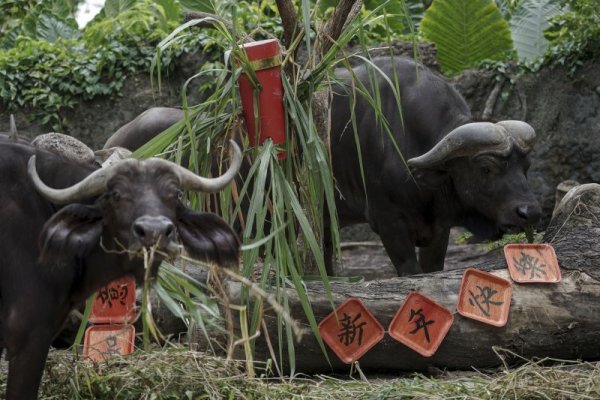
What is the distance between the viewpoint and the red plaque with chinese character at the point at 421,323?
641cm

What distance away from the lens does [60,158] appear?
5.26m

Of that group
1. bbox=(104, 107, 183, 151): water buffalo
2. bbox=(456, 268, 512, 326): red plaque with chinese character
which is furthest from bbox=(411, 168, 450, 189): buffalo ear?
bbox=(104, 107, 183, 151): water buffalo

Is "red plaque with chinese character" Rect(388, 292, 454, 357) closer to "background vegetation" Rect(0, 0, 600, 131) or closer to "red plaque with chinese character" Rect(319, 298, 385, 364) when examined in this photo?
"red plaque with chinese character" Rect(319, 298, 385, 364)

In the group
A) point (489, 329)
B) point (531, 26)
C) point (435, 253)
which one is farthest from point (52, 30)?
point (489, 329)

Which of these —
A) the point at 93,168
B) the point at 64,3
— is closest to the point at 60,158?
the point at 93,168

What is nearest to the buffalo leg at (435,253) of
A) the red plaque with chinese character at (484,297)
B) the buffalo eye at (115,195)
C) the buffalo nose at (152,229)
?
the red plaque with chinese character at (484,297)

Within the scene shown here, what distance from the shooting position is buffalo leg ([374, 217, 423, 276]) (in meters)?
7.97

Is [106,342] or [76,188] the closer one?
[76,188]

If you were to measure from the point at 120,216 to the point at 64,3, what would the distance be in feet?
33.6

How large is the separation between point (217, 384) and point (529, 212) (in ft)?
9.87

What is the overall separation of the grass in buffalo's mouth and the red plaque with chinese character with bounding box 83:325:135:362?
11.4 inches

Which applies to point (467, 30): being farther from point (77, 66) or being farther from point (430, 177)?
point (430, 177)

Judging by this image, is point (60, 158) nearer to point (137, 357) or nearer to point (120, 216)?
point (120, 216)

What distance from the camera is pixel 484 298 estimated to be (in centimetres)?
654
